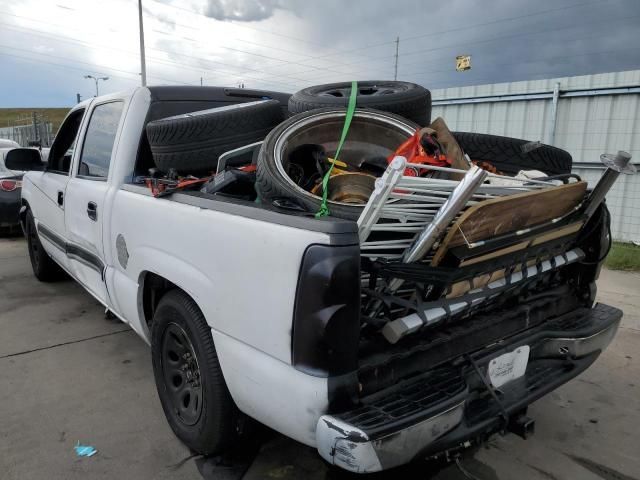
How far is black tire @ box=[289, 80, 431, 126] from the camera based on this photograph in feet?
9.64

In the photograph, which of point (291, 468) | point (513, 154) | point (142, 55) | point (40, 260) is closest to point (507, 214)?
point (513, 154)

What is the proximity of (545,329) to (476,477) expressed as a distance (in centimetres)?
81

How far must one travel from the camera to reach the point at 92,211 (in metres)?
3.29

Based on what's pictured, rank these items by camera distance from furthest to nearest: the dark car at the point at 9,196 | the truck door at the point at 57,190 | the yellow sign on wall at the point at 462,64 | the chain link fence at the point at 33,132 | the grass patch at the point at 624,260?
the chain link fence at the point at 33,132, the yellow sign on wall at the point at 462,64, the dark car at the point at 9,196, the grass patch at the point at 624,260, the truck door at the point at 57,190

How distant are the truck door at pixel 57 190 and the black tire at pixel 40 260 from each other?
43 cm

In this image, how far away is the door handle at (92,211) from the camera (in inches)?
128

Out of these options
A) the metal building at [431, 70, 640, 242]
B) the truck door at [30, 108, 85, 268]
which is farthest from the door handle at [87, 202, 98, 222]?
the metal building at [431, 70, 640, 242]

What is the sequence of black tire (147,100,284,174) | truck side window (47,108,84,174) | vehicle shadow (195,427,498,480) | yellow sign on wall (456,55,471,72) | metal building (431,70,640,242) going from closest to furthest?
vehicle shadow (195,427,498,480) < black tire (147,100,284,174) < truck side window (47,108,84,174) < metal building (431,70,640,242) < yellow sign on wall (456,55,471,72)

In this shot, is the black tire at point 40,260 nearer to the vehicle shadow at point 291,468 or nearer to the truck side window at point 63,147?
the truck side window at point 63,147

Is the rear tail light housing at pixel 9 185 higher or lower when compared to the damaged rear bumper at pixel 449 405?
higher

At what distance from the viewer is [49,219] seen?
4500 millimetres

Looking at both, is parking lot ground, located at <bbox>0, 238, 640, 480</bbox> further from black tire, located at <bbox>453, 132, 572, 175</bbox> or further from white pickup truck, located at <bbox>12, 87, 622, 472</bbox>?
black tire, located at <bbox>453, 132, 572, 175</bbox>

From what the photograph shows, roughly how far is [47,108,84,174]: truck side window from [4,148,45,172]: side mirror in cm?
13

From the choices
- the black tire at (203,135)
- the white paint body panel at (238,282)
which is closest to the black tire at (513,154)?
the black tire at (203,135)
